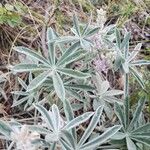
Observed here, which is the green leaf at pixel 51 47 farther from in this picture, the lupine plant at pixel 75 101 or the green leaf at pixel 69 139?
the green leaf at pixel 69 139

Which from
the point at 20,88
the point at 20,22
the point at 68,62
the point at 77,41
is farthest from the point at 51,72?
the point at 20,22

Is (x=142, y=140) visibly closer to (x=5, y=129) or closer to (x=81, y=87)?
(x=81, y=87)

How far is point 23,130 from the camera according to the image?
1133mm

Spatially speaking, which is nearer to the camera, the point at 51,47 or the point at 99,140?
the point at 99,140

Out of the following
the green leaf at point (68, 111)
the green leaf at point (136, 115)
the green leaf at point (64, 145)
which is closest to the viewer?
the green leaf at point (64, 145)

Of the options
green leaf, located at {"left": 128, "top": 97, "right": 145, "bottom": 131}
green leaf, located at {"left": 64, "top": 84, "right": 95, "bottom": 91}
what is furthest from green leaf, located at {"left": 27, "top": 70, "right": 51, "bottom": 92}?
green leaf, located at {"left": 128, "top": 97, "right": 145, "bottom": 131}

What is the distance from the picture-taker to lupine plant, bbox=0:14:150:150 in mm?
1323

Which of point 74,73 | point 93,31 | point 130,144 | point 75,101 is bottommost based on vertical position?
point 130,144

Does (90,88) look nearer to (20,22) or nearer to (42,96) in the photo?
(42,96)

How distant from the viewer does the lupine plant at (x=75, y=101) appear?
132cm

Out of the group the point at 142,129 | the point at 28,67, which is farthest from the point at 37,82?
the point at 142,129

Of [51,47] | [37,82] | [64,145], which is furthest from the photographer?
[51,47]

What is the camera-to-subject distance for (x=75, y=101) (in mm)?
1674

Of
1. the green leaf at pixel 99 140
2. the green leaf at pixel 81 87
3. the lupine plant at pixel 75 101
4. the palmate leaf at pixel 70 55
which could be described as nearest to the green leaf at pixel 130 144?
the lupine plant at pixel 75 101
